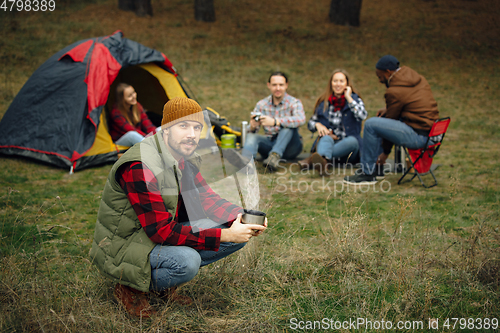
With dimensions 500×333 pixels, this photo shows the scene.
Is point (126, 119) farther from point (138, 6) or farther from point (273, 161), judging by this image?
point (138, 6)

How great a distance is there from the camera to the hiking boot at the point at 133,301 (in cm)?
216

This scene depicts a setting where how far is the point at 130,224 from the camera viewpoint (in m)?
2.03

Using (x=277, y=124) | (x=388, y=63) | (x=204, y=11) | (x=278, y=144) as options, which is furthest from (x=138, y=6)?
(x=388, y=63)

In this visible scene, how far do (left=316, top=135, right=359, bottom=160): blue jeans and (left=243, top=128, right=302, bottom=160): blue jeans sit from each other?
0.38 metres

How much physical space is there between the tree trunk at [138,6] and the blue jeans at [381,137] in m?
10.5

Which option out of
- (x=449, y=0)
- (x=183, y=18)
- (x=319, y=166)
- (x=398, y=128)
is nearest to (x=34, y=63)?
(x=183, y=18)

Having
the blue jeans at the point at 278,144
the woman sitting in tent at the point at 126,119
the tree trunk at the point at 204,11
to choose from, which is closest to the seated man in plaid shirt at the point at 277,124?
the blue jeans at the point at 278,144

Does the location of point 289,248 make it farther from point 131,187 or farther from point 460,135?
point 460,135

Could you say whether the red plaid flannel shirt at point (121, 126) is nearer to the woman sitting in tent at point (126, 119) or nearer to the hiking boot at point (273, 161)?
the woman sitting in tent at point (126, 119)

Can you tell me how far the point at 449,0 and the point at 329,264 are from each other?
52.5ft

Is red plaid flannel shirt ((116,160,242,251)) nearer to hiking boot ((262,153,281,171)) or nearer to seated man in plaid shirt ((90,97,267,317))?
seated man in plaid shirt ((90,97,267,317))

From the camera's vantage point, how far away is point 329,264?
9.26 feet

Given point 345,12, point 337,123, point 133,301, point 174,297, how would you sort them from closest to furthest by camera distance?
point 133,301, point 174,297, point 337,123, point 345,12

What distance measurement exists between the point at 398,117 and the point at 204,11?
32.9ft
